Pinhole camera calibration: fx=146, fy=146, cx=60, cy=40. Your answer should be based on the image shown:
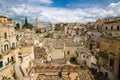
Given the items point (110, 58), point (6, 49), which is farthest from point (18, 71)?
point (110, 58)

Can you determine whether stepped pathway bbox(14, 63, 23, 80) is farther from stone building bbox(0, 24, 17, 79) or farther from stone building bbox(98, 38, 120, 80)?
stone building bbox(98, 38, 120, 80)

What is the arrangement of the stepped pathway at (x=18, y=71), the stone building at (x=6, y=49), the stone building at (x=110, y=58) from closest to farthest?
the stone building at (x=110, y=58), the stone building at (x=6, y=49), the stepped pathway at (x=18, y=71)

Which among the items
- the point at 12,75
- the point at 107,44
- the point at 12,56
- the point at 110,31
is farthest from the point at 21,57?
the point at 110,31

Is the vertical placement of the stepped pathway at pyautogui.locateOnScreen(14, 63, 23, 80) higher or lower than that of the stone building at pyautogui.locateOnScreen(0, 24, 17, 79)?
lower

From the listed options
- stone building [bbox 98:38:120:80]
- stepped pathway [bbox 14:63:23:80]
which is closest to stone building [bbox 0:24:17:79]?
stepped pathway [bbox 14:63:23:80]

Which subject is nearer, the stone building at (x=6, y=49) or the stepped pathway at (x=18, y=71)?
the stone building at (x=6, y=49)

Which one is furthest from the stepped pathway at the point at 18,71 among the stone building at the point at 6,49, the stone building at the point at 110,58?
the stone building at the point at 110,58

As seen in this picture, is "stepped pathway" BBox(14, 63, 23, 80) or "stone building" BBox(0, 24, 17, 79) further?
"stepped pathway" BBox(14, 63, 23, 80)

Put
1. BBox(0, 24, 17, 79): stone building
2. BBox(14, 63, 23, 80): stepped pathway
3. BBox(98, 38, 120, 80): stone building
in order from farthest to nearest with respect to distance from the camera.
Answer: BBox(14, 63, 23, 80): stepped pathway < BBox(0, 24, 17, 79): stone building < BBox(98, 38, 120, 80): stone building

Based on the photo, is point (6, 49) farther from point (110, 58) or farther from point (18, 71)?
point (110, 58)

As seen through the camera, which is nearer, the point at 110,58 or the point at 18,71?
the point at 110,58

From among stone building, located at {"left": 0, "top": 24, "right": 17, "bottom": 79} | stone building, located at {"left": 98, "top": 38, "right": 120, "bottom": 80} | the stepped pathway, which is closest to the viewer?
stone building, located at {"left": 98, "top": 38, "right": 120, "bottom": 80}

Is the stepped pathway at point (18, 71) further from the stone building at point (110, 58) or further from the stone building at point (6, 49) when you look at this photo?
the stone building at point (110, 58)

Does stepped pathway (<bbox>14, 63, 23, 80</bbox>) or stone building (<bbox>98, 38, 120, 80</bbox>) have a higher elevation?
stone building (<bbox>98, 38, 120, 80</bbox>)
